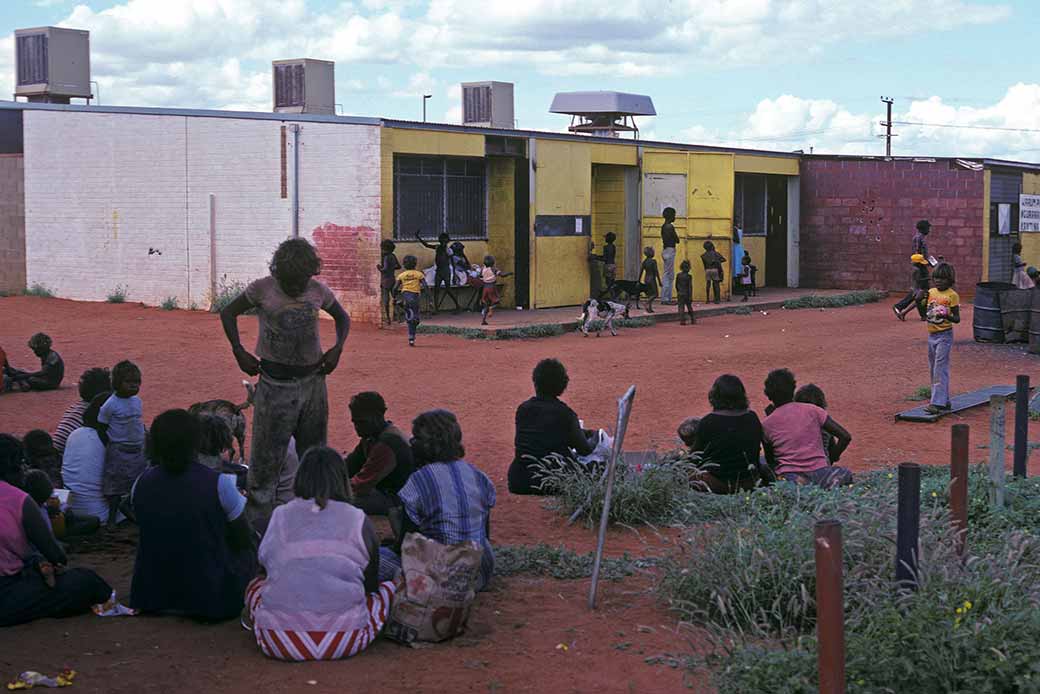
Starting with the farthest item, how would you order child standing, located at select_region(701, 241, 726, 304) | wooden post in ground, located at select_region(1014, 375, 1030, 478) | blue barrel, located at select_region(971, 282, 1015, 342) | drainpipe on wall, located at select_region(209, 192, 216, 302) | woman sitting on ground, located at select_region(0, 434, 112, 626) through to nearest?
child standing, located at select_region(701, 241, 726, 304), drainpipe on wall, located at select_region(209, 192, 216, 302), blue barrel, located at select_region(971, 282, 1015, 342), wooden post in ground, located at select_region(1014, 375, 1030, 478), woman sitting on ground, located at select_region(0, 434, 112, 626)

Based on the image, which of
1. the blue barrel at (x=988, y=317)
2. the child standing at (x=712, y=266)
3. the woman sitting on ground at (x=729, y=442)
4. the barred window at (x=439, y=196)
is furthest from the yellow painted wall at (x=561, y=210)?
the woman sitting on ground at (x=729, y=442)

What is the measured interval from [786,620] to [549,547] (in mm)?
1818

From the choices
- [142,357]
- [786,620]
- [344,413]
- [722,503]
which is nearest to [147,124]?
[142,357]

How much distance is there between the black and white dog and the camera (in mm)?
20359

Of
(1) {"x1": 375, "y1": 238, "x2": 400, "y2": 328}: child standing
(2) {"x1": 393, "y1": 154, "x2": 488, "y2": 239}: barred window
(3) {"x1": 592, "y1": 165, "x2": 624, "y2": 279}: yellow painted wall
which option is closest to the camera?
(1) {"x1": 375, "y1": 238, "x2": 400, "y2": 328}: child standing

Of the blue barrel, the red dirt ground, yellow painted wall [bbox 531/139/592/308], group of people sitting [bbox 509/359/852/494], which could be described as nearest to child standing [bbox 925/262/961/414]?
the red dirt ground

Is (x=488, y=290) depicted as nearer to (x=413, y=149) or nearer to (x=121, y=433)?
(x=413, y=149)

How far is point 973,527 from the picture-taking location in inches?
283

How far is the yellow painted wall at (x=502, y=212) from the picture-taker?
2419 cm

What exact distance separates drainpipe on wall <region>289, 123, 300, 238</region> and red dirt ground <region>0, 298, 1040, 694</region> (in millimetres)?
2124

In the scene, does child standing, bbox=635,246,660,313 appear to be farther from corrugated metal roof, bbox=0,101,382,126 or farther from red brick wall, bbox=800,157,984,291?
red brick wall, bbox=800,157,984,291

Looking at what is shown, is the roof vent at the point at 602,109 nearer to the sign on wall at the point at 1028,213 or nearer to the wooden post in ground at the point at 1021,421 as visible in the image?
the sign on wall at the point at 1028,213

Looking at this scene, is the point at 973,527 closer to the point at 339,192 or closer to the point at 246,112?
the point at 339,192

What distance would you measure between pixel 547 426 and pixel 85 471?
294cm
